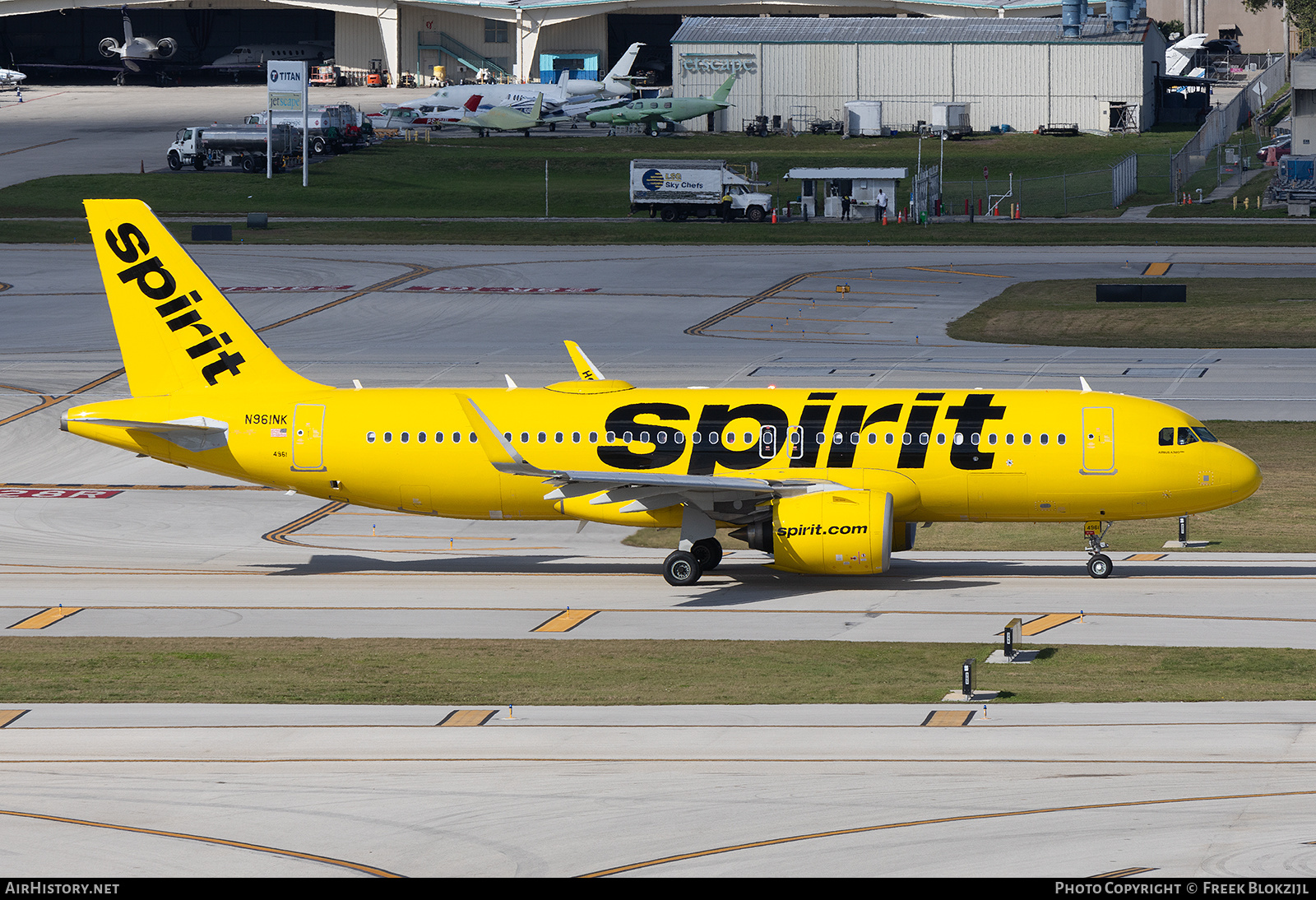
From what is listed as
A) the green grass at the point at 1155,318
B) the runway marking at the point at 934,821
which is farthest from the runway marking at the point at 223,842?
the green grass at the point at 1155,318

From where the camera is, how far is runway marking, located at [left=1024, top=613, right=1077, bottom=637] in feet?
109

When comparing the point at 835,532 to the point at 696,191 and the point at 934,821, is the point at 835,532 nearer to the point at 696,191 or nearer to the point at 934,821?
the point at 934,821

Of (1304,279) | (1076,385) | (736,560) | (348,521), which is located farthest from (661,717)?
(1304,279)

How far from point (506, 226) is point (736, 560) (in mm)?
72125

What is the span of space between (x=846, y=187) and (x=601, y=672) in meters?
85.5

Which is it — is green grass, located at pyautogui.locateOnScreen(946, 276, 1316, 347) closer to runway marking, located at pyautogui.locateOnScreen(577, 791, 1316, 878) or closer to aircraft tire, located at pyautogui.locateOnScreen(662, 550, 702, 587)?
aircraft tire, located at pyautogui.locateOnScreen(662, 550, 702, 587)

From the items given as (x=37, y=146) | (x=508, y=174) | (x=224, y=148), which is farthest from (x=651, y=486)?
(x=37, y=146)

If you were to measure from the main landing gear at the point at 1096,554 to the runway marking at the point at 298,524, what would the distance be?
19759 millimetres

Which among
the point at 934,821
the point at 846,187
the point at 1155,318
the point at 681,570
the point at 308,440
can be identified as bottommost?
the point at 934,821

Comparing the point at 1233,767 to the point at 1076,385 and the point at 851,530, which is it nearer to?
the point at 851,530

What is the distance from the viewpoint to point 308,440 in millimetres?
39000

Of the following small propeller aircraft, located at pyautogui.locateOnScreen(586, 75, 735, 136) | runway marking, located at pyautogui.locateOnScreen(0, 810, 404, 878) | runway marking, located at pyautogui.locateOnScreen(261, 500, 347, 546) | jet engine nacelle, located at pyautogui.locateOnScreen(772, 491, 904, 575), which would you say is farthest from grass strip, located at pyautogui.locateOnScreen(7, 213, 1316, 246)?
runway marking, located at pyautogui.locateOnScreen(0, 810, 404, 878)

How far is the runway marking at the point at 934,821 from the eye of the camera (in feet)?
68.1

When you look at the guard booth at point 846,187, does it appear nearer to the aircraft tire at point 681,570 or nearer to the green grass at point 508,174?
the green grass at point 508,174
